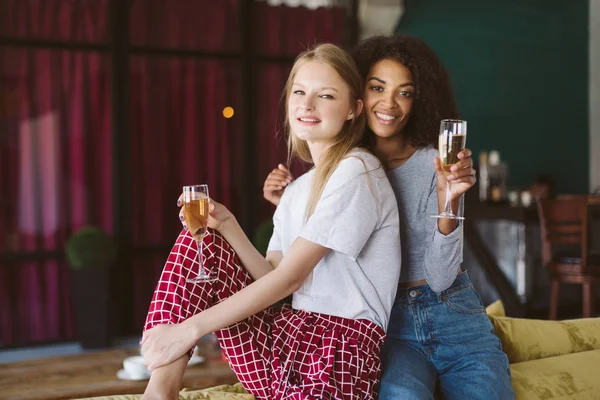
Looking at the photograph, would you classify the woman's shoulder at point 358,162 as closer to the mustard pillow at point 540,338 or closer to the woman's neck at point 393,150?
the woman's neck at point 393,150

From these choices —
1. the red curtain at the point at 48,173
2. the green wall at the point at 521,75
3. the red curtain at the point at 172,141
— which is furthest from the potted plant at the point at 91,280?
the green wall at the point at 521,75

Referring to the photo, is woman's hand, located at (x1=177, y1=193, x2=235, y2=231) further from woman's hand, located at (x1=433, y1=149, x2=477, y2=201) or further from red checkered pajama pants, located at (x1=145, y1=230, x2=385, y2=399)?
woman's hand, located at (x1=433, y1=149, x2=477, y2=201)

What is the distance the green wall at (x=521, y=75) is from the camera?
7449mm

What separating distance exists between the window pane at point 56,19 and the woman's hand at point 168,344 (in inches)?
146

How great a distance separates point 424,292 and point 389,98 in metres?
0.56

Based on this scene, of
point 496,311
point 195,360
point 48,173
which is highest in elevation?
point 48,173

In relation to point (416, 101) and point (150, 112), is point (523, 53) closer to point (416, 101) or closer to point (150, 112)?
point (150, 112)

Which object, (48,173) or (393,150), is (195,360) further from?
(48,173)

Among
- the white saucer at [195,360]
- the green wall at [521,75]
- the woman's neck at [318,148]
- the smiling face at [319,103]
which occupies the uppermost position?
the green wall at [521,75]

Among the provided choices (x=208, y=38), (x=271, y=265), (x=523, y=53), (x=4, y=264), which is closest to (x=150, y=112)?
(x=208, y=38)

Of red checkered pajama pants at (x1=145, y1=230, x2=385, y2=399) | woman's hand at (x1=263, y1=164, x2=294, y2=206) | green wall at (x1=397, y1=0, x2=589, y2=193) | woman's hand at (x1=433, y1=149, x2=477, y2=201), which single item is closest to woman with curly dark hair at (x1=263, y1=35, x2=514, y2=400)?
woman's hand at (x1=433, y1=149, x2=477, y2=201)

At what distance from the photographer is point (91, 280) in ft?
14.7

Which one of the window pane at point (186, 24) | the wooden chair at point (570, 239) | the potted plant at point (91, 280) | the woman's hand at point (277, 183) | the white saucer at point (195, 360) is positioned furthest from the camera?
the window pane at point (186, 24)

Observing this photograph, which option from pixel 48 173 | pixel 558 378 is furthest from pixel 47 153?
pixel 558 378
